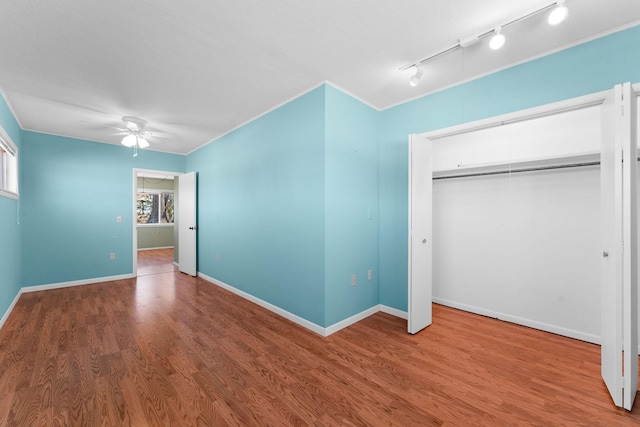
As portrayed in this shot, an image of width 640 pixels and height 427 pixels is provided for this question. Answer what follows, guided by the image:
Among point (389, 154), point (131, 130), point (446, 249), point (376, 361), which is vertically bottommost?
point (376, 361)

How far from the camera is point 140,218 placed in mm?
9109

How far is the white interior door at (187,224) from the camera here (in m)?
5.36

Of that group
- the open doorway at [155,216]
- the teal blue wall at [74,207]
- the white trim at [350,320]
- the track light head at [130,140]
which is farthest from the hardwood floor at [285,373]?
the open doorway at [155,216]

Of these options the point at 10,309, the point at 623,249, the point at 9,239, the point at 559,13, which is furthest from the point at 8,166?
the point at 623,249

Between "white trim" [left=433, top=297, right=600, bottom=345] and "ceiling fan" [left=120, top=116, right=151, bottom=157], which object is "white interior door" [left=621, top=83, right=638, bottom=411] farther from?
→ "ceiling fan" [left=120, top=116, right=151, bottom=157]

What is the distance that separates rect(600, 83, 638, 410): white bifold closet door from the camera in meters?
1.66

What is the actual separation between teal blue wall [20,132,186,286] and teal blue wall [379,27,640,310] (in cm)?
479

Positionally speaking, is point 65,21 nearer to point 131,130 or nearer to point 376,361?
→ point 131,130

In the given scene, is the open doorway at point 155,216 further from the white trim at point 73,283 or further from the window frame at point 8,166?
the window frame at point 8,166

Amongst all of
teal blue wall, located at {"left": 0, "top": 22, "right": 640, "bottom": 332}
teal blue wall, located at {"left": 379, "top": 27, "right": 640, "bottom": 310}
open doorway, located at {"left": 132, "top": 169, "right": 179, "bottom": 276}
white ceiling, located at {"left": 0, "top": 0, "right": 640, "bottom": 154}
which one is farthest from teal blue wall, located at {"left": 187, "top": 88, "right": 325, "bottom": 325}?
open doorway, located at {"left": 132, "top": 169, "right": 179, "bottom": 276}

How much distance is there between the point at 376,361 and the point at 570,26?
9.75 feet

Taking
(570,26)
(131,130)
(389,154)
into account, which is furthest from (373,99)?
(131,130)

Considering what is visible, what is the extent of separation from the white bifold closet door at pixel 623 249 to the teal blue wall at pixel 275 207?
213cm

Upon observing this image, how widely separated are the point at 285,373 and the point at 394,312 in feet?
5.46
